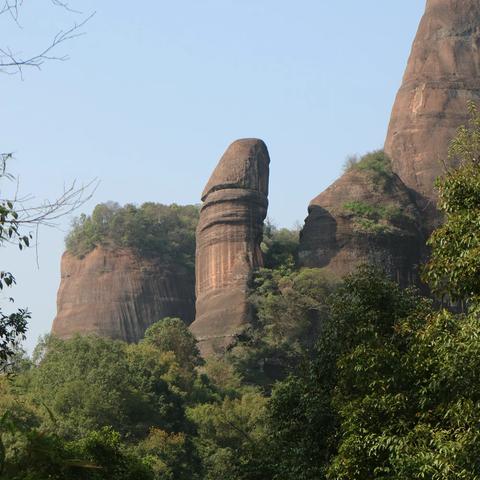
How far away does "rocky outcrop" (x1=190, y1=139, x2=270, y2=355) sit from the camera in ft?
189

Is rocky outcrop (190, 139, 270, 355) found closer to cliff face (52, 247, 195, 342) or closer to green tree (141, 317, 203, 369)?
green tree (141, 317, 203, 369)

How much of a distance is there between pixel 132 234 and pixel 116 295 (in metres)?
4.41

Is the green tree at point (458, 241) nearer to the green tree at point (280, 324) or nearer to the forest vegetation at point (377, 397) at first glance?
the forest vegetation at point (377, 397)

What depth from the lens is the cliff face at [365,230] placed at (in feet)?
189

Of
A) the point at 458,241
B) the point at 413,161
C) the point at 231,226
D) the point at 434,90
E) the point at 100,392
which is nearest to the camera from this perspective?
the point at 458,241

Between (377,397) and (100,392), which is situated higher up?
(100,392)

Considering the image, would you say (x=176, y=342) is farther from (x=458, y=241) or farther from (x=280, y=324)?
(x=458, y=241)

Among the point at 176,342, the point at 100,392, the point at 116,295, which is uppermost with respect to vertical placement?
the point at 116,295

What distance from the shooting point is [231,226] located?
58.5m

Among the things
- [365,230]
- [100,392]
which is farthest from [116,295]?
[100,392]

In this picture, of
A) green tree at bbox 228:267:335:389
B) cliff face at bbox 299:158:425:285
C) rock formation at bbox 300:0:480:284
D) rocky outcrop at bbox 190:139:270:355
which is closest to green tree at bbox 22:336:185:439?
green tree at bbox 228:267:335:389

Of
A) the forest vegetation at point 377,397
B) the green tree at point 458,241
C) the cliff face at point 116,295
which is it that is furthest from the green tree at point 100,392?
the green tree at point 458,241

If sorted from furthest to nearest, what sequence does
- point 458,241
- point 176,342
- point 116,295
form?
point 116,295 < point 176,342 < point 458,241

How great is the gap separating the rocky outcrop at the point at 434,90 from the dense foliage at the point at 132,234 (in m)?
14.5
